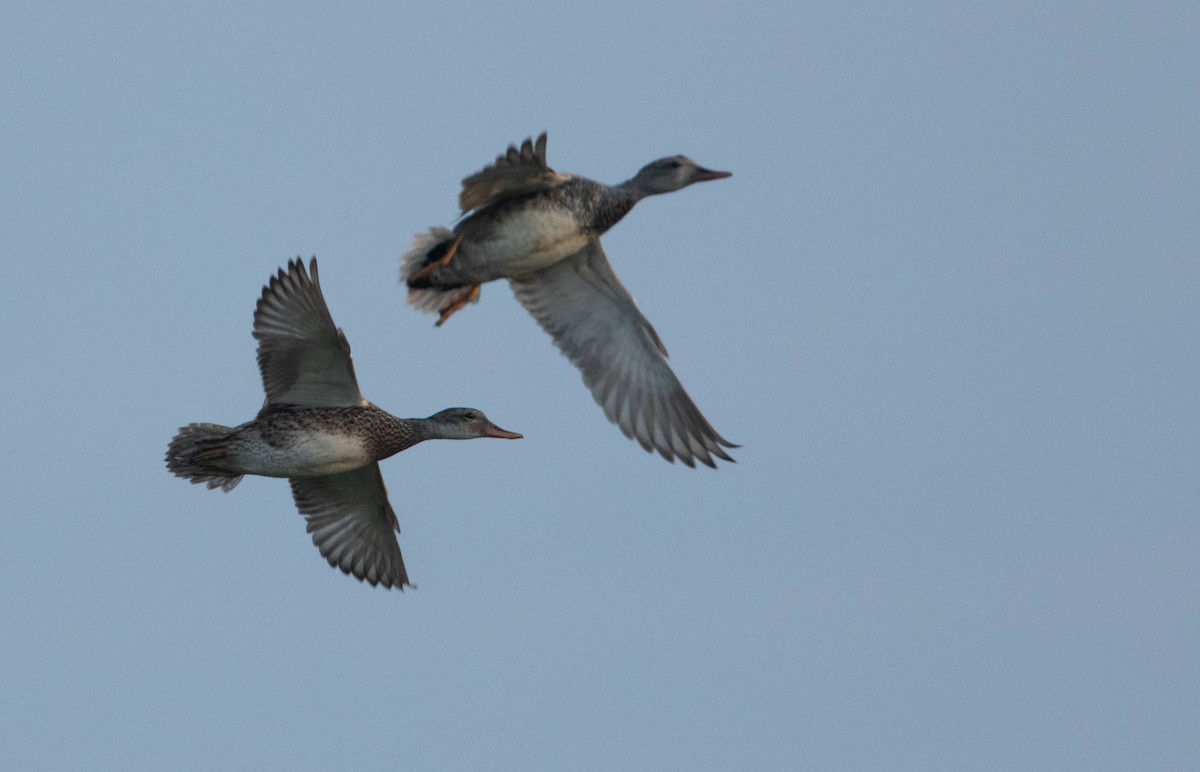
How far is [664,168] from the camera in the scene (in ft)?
50.4

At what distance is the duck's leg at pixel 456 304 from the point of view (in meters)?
15.7

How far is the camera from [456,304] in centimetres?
1566

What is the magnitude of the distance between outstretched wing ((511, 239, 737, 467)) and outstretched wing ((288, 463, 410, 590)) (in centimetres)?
184

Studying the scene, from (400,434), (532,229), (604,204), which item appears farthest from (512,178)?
(400,434)

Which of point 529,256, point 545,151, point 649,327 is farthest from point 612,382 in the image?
point 545,151

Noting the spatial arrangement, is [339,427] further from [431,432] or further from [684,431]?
[684,431]

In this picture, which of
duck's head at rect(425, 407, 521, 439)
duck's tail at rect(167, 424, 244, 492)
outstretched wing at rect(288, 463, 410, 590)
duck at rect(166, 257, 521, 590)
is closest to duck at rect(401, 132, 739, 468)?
duck's head at rect(425, 407, 521, 439)

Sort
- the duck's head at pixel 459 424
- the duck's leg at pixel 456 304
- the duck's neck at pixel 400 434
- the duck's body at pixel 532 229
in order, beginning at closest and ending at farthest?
the duck's neck at pixel 400 434
the duck's body at pixel 532 229
the duck's head at pixel 459 424
the duck's leg at pixel 456 304

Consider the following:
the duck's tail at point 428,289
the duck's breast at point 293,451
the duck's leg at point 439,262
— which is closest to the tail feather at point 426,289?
the duck's tail at point 428,289

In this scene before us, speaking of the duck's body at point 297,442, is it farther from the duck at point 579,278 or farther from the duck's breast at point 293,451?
the duck at point 579,278

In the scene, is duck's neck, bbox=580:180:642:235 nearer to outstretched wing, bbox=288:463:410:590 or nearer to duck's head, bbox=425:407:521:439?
duck's head, bbox=425:407:521:439

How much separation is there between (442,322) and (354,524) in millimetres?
1657

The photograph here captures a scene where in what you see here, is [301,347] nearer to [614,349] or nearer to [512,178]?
[512,178]

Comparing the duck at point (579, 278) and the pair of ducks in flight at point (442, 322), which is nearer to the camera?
the pair of ducks in flight at point (442, 322)
